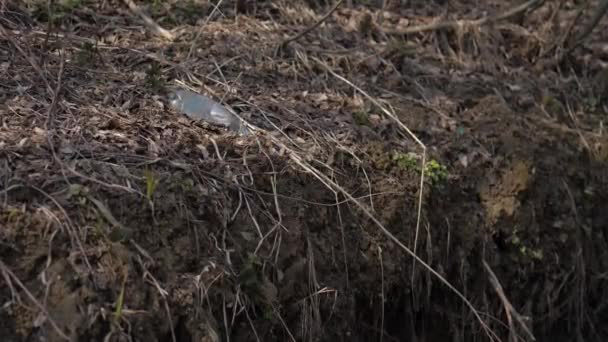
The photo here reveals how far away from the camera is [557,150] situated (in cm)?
450

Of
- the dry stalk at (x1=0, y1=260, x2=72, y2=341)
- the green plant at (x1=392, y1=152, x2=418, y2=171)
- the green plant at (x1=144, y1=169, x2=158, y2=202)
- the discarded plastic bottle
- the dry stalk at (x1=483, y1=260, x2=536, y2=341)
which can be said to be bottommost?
the dry stalk at (x1=483, y1=260, x2=536, y2=341)

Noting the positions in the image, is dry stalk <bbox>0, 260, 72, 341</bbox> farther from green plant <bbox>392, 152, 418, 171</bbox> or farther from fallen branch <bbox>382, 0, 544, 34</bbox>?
fallen branch <bbox>382, 0, 544, 34</bbox>

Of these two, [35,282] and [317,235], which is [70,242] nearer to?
[35,282]

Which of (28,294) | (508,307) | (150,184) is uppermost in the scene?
(150,184)

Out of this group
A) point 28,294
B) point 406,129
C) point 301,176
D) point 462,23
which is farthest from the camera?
point 462,23

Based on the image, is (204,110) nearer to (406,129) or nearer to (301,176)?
(301,176)

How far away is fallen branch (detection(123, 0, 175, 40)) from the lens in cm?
440

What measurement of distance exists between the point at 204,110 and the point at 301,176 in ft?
1.93

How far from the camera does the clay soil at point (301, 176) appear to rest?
2873 mm

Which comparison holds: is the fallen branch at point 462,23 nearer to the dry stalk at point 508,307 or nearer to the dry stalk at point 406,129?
the dry stalk at point 406,129

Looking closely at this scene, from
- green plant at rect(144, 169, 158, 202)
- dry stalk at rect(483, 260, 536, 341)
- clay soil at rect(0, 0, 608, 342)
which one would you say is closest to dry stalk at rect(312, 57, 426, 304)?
clay soil at rect(0, 0, 608, 342)

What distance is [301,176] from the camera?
359cm

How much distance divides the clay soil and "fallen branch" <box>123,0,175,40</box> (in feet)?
0.08

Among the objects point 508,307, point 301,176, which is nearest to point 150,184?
point 301,176
